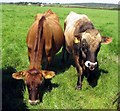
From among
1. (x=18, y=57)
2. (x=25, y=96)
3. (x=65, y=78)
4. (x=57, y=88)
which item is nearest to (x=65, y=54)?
(x=18, y=57)

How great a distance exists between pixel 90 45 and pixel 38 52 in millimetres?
1629

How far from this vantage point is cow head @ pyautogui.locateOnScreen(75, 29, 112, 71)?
989 cm

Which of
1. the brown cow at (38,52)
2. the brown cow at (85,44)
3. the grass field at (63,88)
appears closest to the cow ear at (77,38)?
the brown cow at (85,44)

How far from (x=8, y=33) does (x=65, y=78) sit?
769 centimetres

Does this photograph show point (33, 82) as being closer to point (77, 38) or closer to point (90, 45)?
point (90, 45)

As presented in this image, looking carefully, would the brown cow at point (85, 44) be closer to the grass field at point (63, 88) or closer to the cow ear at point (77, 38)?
the cow ear at point (77, 38)

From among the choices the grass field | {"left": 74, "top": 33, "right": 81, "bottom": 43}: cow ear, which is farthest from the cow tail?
{"left": 74, "top": 33, "right": 81, "bottom": 43}: cow ear

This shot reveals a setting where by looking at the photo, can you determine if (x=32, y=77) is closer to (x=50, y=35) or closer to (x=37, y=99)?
(x=37, y=99)

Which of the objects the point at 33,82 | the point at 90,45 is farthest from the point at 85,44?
the point at 33,82

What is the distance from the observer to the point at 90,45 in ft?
32.7

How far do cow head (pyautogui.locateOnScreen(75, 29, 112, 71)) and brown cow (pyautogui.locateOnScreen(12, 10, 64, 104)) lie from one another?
100 centimetres

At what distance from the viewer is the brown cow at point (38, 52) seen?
28.9 ft

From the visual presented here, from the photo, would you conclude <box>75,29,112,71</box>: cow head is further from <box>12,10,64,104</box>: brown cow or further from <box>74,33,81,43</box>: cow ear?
<box>12,10,64,104</box>: brown cow

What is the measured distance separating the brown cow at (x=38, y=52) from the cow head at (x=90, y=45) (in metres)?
1.00
